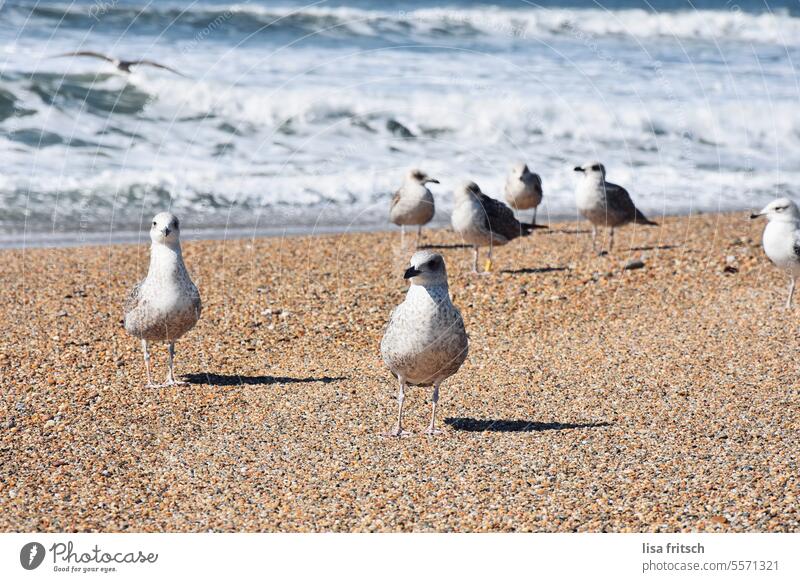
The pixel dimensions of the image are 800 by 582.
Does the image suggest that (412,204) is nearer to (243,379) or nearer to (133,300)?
(243,379)

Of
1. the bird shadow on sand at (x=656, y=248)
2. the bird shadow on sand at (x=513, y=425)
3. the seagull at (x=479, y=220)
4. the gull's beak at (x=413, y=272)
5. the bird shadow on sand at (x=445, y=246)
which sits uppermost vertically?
the seagull at (x=479, y=220)

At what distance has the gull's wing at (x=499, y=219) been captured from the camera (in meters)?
13.5

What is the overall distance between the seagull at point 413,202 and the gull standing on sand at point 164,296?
5.75 m

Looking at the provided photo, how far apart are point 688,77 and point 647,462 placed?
2477cm

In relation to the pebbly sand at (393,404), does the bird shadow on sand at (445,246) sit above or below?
above

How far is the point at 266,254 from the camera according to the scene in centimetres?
1459

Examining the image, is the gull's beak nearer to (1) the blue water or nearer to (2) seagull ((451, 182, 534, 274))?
(2) seagull ((451, 182, 534, 274))

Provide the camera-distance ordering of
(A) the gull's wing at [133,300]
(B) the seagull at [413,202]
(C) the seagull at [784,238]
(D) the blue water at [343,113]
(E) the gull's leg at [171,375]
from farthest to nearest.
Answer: (D) the blue water at [343,113], (B) the seagull at [413,202], (C) the seagull at [784,238], (E) the gull's leg at [171,375], (A) the gull's wing at [133,300]

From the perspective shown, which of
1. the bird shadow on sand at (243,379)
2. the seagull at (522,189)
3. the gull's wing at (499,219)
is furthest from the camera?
the seagull at (522,189)

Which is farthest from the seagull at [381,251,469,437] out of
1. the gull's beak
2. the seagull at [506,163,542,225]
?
the seagull at [506,163,542,225]

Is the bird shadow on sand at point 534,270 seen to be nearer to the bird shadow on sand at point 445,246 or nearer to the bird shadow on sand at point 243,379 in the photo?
the bird shadow on sand at point 445,246

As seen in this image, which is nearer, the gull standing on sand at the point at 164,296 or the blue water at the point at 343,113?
the gull standing on sand at the point at 164,296

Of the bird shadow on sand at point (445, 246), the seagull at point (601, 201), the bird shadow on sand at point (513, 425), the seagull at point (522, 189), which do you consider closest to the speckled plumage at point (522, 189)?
the seagull at point (522, 189)

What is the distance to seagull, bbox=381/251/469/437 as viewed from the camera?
298 inches
